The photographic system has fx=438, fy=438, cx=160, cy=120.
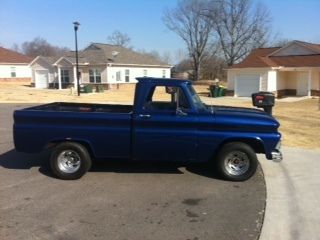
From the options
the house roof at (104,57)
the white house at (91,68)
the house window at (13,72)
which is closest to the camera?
the white house at (91,68)

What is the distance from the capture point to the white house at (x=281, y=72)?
125 ft

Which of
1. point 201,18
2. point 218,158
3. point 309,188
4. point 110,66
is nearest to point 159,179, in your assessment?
point 218,158

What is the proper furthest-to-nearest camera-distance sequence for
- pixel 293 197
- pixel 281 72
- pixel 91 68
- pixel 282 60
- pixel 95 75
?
pixel 91 68, pixel 95 75, pixel 282 60, pixel 281 72, pixel 293 197

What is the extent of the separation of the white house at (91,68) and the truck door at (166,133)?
39.1 meters

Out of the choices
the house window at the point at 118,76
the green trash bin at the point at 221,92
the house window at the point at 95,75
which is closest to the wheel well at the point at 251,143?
the green trash bin at the point at 221,92

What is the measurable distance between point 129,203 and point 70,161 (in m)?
1.89

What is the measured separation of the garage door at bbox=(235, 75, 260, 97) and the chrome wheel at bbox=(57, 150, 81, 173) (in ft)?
106

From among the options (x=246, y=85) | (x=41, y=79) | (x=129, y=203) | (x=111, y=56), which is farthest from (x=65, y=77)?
(x=129, y=203)

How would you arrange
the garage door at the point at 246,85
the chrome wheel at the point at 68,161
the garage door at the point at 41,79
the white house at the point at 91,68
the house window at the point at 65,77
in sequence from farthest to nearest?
the garage door at the point at 41,79
the house window at the point at 65,77
the white house at the point at 91,68
the garage door at the point at 246,85
the chrome wheel at the point at 68,161

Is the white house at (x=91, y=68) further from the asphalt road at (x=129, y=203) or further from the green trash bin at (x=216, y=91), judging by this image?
the asphalt road at (x=129, y=203)

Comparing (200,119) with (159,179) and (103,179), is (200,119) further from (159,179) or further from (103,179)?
(103,179)

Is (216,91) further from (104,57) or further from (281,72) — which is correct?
(104,57)

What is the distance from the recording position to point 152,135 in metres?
7.80

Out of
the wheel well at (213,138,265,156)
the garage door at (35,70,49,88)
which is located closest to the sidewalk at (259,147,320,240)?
the wheel well at (213,138,265,156)
